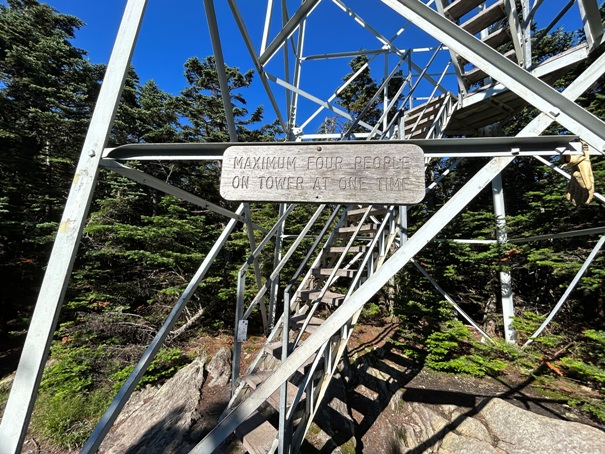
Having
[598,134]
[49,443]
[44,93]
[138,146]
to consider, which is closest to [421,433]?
[598,134]

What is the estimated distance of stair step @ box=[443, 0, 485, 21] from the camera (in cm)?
395

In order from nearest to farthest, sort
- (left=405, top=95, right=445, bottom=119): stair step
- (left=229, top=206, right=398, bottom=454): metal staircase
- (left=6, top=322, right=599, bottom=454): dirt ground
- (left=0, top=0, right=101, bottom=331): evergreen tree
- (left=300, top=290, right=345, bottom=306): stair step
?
(left=229, top=206, right=398, bottom=454): metal staircase, (left=300, top=290, right=345, bottom=306): stair step, (left=6, top=322, right=599, bottom=454): dirt ground, (left=405, top=95, right=445, bottom=119): stair step, (left=0, top=0, right=101, bottom=331): evergreen tree

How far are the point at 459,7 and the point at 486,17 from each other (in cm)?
46

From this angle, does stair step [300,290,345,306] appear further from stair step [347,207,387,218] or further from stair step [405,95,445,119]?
stair step [405,95,445,119]

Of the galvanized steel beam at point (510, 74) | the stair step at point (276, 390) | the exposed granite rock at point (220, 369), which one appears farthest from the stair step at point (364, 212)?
the exposed granite rock at point (220, 369)

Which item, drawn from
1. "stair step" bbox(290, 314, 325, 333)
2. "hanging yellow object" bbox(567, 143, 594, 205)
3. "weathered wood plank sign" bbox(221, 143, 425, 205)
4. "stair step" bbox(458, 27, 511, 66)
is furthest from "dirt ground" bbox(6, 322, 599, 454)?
"stair step" bbox(458, 27, 511, 66)

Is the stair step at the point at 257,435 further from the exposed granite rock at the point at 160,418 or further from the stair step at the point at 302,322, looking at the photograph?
the exposed granite rock at the point at 160,418

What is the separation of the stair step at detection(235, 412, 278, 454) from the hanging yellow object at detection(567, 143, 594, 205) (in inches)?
119

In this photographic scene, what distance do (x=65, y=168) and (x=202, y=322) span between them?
371 inches

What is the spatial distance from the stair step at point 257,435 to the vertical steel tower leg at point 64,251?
171cm

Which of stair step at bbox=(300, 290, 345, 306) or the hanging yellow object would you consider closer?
the hanging yellow object

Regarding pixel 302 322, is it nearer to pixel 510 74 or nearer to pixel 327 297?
pixel 327 297

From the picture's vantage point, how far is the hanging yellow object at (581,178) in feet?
4.42

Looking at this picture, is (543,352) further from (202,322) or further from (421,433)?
(202,322)
